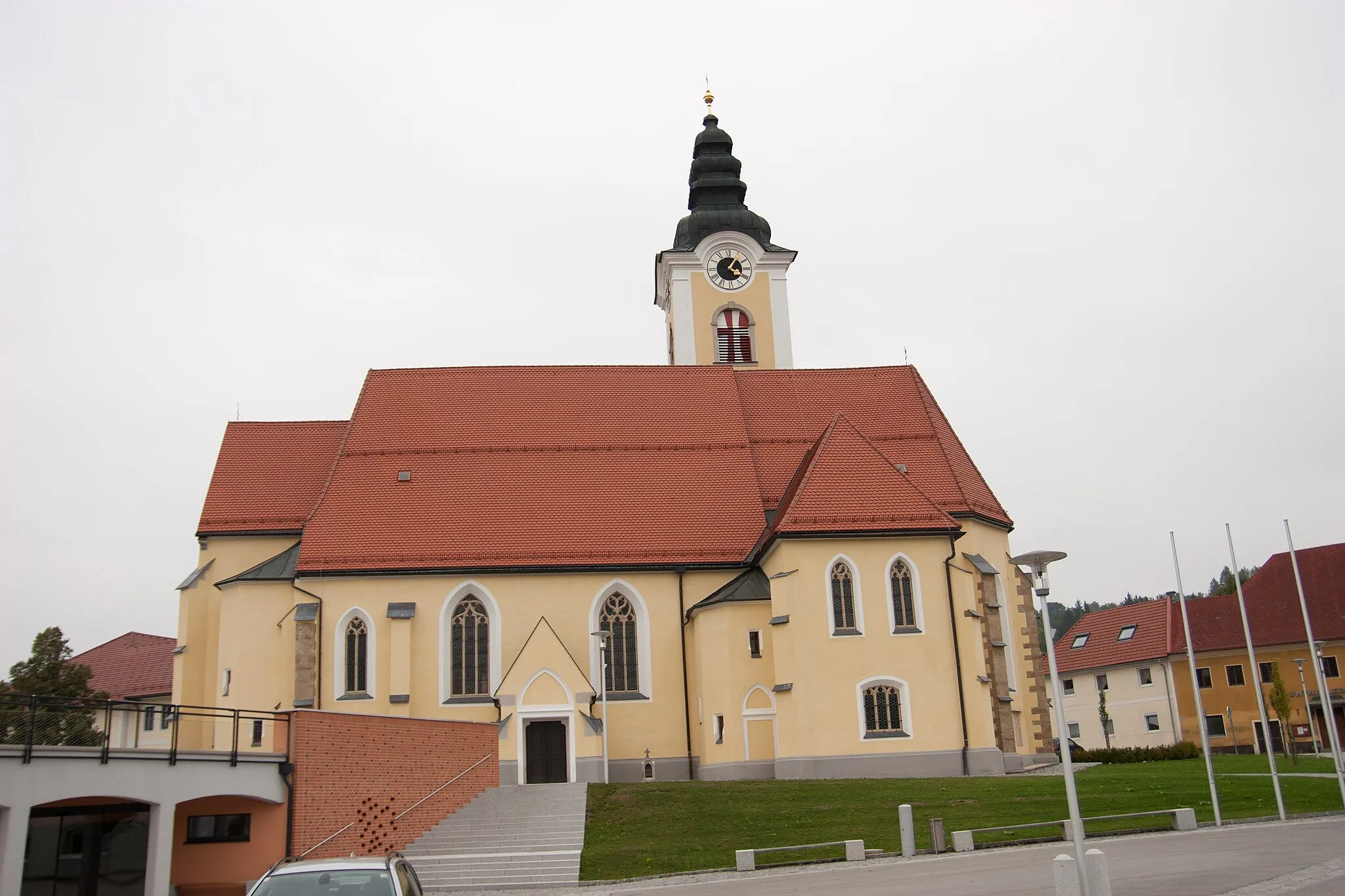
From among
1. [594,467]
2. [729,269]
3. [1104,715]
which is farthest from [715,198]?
[1104,715]

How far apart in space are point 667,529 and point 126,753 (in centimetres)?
1842

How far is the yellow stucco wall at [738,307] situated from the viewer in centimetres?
4384

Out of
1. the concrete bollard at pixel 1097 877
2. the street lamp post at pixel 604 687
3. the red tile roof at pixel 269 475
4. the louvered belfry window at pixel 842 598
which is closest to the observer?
the concrete bollard at pixel 1097 877

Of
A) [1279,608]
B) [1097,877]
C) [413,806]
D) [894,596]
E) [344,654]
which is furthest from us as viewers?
[1279,608]

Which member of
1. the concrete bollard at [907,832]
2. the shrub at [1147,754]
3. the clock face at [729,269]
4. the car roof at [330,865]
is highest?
the clock face at [729,269]

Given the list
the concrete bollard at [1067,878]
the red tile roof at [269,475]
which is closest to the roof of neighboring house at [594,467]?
the red tile roof at [269,475]

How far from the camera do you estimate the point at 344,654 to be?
32.7 meters

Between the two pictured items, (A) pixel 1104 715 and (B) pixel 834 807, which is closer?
(B) pixel 834 807

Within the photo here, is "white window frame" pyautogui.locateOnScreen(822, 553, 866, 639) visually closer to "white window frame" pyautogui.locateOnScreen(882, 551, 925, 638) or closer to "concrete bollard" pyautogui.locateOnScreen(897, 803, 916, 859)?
"white window frame" pyautogui.locateOnScreen(882, 551, 925, 638)

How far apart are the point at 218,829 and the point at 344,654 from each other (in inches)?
449

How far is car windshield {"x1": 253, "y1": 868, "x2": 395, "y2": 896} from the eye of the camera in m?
11.3

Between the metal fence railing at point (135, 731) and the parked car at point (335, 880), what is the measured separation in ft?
24.5

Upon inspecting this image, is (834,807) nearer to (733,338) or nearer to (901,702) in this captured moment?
(901,702)

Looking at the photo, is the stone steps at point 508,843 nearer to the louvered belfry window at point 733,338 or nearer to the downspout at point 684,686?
the downspout at point 684,686
